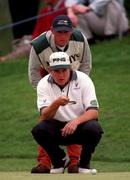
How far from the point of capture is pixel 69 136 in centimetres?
984

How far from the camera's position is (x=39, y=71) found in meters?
10.6

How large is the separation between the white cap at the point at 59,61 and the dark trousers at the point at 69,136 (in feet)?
1.83

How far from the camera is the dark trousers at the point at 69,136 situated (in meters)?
9.76

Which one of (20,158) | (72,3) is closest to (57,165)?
(20,158)

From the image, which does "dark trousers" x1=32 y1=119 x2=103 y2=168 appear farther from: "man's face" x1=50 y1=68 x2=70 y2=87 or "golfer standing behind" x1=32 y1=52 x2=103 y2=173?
"man's face" x1=50 y1=68 x2=70 y2=87

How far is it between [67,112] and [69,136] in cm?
25

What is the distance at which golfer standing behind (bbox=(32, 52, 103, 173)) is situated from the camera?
9766 mm

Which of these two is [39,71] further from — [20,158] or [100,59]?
[100,59]
